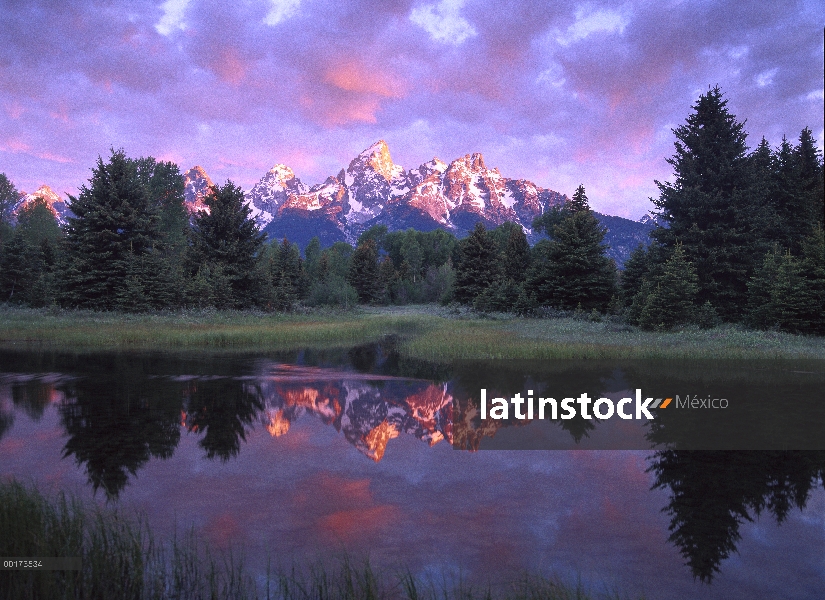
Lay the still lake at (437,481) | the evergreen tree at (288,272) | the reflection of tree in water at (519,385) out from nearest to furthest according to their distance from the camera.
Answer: the still lake at (437,481) < the reflection of tree in water at (519,385) < the evergreen tree at (288,272)

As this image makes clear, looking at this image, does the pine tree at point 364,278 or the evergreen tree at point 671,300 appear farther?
the pine tree at point 364,278

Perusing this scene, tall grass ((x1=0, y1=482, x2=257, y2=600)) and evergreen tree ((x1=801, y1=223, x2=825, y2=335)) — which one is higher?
evergreen tree ((x1=801, y1=223, x2=825, y2=335))

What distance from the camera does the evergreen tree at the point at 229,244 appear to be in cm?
4606

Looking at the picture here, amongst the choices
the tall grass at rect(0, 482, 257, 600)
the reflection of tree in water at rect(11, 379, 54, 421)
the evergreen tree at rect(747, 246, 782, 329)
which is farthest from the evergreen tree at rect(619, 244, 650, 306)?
the tall grass at rect(0, 482, 257, 600)

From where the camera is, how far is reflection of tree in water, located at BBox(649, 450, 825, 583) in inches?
274

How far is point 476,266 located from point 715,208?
2742 cm

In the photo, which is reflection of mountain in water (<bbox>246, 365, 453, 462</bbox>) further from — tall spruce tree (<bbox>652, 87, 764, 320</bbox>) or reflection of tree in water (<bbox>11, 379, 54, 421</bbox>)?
tall spruce tree (<bbox>652, 87, 764, 320</bbox>)

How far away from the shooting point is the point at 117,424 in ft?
41.0

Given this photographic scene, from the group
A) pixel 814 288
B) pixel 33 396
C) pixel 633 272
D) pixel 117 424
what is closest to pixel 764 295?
pixel 814 288

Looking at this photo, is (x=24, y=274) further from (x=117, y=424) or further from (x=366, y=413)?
(x=366, y=413)

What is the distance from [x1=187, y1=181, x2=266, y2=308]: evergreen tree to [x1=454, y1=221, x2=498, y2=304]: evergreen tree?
71.8 feet

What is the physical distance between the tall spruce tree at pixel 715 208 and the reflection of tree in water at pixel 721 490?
87.3ft

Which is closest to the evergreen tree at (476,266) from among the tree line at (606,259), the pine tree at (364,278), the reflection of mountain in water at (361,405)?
the tree line at (606,259)

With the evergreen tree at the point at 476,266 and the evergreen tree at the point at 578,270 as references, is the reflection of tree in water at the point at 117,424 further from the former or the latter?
the evergreen tree at the point at 476,266
